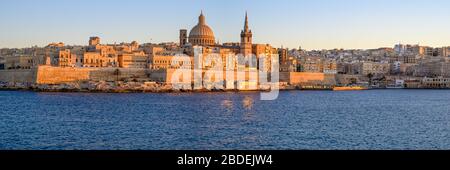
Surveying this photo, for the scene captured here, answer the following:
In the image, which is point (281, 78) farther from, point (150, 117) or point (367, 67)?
point (150, 117)

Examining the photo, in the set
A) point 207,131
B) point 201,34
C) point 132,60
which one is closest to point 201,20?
point 201,34

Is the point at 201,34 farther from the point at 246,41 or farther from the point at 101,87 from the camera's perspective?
the point at 101,87

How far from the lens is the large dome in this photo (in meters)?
47.3

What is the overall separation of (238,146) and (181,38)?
1672 inches

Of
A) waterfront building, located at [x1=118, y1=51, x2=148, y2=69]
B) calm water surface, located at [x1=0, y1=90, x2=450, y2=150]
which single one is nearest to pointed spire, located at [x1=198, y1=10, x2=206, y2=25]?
waterfront building, located at [x1=118, y1=51, x2=148, y2=69]

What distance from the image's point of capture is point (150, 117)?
48.8 ft

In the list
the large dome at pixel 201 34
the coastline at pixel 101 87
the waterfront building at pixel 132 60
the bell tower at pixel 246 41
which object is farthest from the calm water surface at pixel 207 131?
the large dome at pixel 201 34

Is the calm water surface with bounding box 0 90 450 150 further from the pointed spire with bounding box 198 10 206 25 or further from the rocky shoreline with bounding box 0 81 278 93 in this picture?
the pointed spire with bounding box 198 10 206 25

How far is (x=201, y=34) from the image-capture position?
156 ft

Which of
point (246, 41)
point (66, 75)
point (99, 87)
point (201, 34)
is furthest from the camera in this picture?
point (201, 34)

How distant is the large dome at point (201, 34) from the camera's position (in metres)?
47.3

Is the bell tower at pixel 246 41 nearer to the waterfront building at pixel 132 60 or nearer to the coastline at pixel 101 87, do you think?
the waterfront building at pixel 132 60

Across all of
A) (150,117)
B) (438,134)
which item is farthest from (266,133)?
(150,117)
